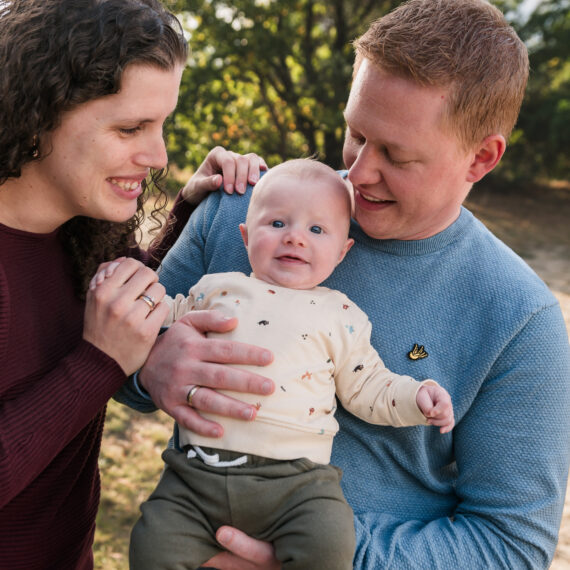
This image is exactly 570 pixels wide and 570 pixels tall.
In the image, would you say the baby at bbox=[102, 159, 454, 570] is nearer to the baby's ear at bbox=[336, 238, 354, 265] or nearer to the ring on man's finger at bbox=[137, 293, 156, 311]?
the baby's ear at bbox=[336, 238, 354, 265]

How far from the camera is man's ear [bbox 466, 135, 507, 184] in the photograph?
200 cm

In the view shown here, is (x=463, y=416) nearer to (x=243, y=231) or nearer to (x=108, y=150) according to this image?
(x=243, y=231)

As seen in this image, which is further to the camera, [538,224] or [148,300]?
[538,224]

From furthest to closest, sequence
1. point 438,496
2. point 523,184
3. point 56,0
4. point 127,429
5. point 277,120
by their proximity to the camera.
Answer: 1. point 523,184
2. point 277,120
3. point 127,429
4. point 438,496
5. point 56,0

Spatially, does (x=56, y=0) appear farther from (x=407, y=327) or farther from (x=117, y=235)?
(x=407, y=327)

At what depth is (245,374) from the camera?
180 cm

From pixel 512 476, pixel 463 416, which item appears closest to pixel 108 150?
pixel 463 416

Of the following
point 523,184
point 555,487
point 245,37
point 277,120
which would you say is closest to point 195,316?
point 555,487

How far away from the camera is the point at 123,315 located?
1840 millimetres

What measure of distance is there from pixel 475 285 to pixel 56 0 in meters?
1.43

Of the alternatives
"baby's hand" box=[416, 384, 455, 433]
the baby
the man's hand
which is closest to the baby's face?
the baby

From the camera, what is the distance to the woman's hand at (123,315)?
1.83 m

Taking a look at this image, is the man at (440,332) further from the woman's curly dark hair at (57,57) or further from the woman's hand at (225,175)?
the woman's curly dark hair at (57,57)

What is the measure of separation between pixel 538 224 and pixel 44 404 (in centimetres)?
1083
